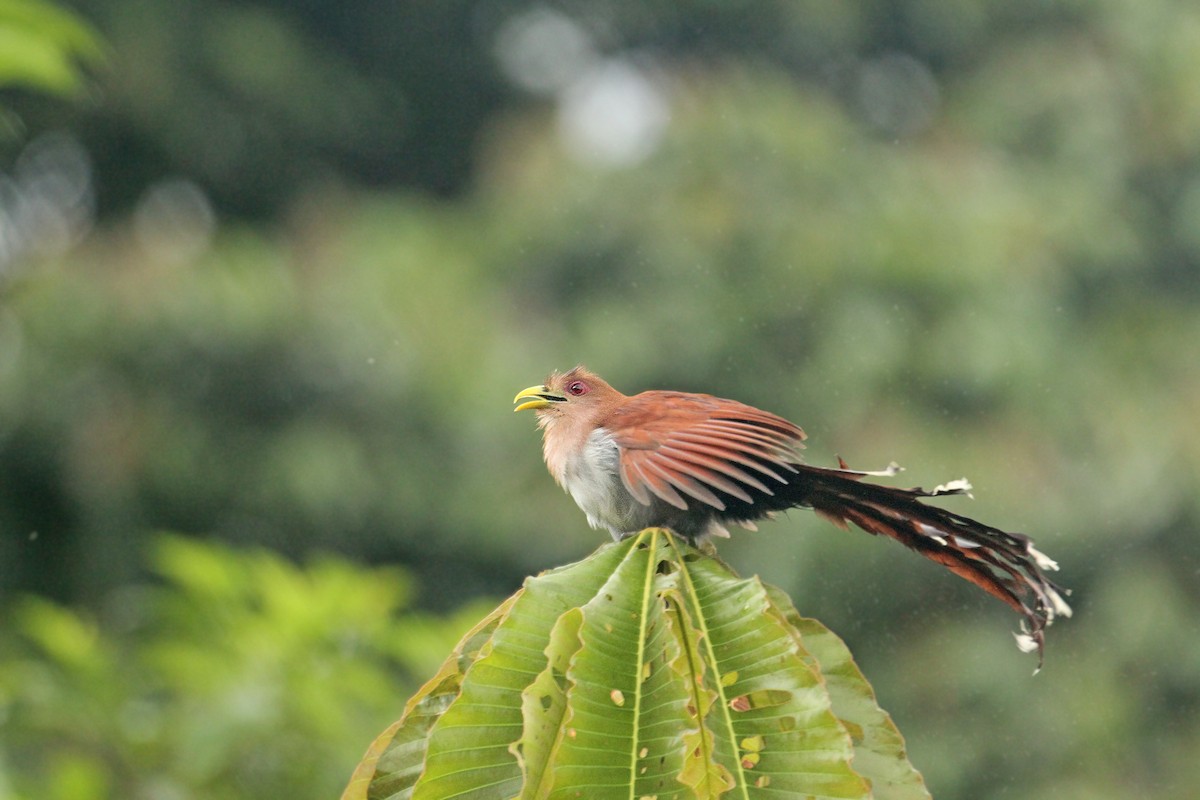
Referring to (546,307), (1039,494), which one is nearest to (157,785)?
(1039,494)

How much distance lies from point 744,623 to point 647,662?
0.37 ft

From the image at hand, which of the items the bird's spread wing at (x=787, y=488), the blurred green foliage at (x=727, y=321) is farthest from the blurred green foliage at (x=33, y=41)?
the blurred green foliage at (x=727, y=321)

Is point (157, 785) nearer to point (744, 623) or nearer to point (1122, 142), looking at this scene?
point (744, 623)

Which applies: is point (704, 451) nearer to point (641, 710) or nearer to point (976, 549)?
point (976, 549)

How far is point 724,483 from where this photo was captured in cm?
163

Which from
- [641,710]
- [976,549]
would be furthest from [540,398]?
[641,710]

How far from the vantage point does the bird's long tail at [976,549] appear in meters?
1.51

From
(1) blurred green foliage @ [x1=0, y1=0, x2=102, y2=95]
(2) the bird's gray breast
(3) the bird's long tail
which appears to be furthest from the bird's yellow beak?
(1) blurred green foliage @ [x1=0, y1=0, x2=102, y2=95]

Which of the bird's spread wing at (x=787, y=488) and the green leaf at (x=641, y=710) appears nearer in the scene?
the green leaf at (x=641, y=710)

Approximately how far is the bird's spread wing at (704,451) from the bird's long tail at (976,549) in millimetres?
94

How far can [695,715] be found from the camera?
122 cm

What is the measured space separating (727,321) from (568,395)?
5.86 meters

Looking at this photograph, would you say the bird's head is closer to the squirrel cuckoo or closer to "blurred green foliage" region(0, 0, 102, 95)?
the squirrel cuckoo

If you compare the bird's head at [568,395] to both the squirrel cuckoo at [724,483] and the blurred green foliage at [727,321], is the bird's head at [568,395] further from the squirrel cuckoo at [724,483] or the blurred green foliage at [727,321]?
the blurred green foliage at [727,321]
